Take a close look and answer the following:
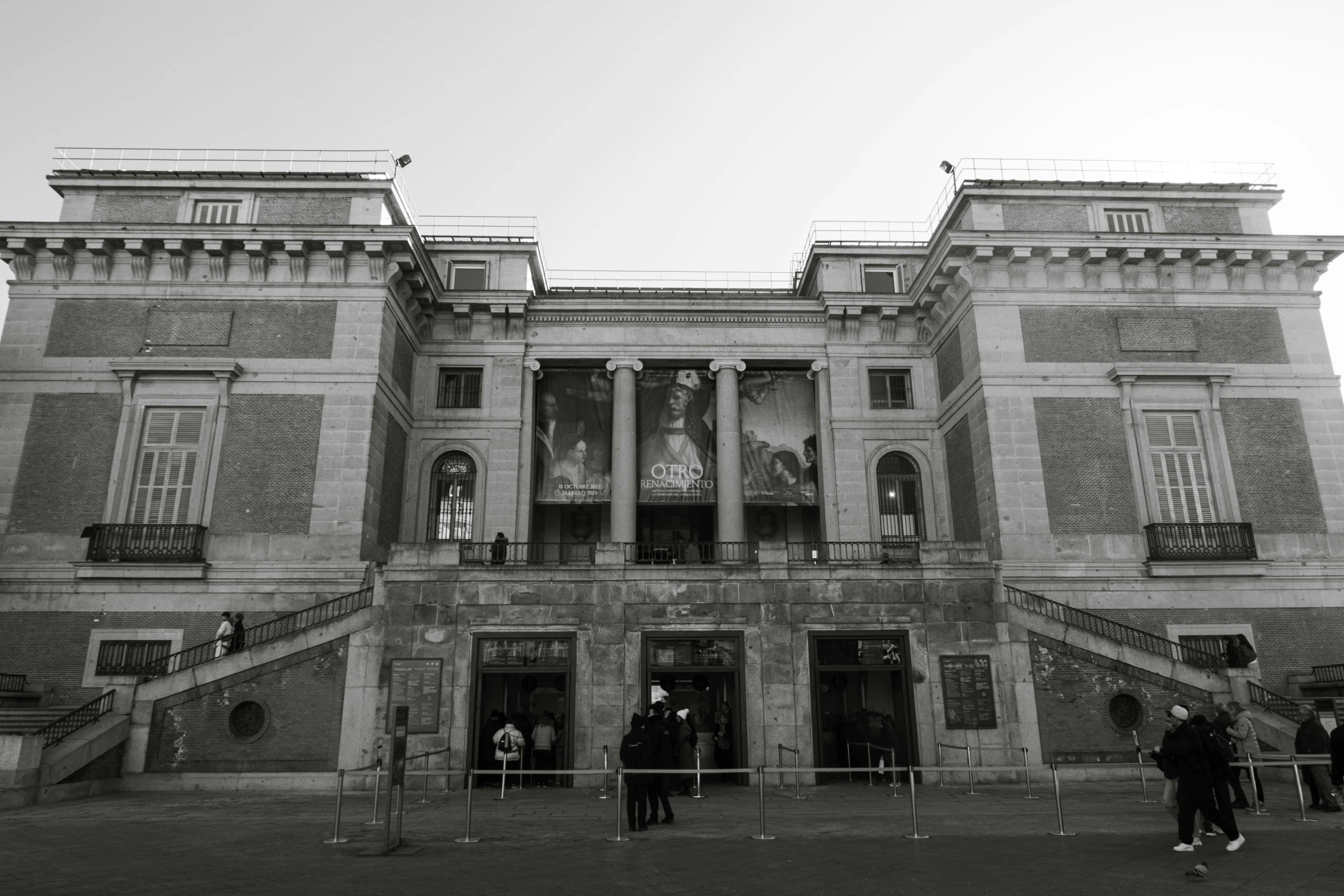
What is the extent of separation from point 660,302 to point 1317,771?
73.3ft

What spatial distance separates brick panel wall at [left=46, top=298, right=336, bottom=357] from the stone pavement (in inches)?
538

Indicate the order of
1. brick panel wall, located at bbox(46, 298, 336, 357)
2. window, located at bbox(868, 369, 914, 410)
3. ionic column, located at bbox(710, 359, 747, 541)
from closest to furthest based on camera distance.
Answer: brick panel wall, located at bbox(46, 298, 336, 357) → ionic column, located at bbox(710, 359, 747, 541) → window, located at bbox(868, 369, 914, 410)

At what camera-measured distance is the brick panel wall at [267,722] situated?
19219 millimetres

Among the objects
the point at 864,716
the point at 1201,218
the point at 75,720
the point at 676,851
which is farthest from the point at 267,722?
the point at 1201,218

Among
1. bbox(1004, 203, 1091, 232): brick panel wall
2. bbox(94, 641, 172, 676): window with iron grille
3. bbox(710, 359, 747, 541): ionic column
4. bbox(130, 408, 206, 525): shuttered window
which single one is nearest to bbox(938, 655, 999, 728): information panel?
bbox(710, 359, 747, 541): ionic column

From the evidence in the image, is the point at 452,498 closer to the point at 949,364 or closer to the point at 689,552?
the point at 689,552

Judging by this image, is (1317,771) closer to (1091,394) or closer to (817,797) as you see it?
(817,797)

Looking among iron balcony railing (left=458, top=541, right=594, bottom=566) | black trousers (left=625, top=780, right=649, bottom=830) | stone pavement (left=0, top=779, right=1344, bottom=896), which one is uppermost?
iron balcony railing (left=458, top=541, right=594, bottom=566)

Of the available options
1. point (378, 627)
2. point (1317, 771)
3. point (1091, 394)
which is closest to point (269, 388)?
point (378, 627)

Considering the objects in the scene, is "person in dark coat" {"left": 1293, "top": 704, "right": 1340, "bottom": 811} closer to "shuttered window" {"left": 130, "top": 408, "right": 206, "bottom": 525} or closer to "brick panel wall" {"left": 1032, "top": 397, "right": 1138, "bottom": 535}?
"brick panel wall" {"left": 1032, "top": 397, "right": 1138, "bottom": 535}

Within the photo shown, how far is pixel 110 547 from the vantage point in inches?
950

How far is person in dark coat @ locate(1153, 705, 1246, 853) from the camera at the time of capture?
10648mm

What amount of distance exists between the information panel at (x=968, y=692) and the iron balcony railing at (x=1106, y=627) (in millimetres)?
1756

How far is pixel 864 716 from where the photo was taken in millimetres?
20344
